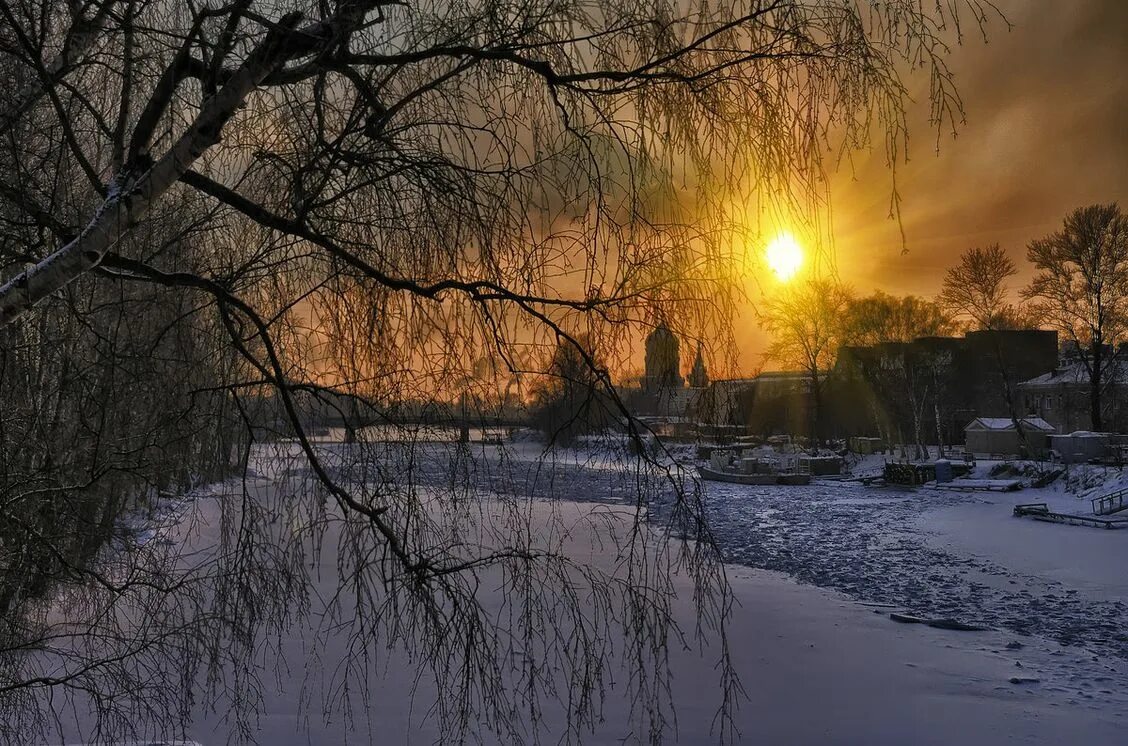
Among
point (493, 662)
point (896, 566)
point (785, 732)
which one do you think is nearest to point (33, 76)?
point (493, 662)

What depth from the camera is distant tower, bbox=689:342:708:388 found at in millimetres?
2060

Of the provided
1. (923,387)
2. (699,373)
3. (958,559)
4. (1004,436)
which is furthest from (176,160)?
(923,387)

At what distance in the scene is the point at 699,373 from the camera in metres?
2.09

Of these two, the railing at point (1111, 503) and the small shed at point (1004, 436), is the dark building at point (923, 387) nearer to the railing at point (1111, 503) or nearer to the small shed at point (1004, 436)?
the small shed at point (1004, 436)

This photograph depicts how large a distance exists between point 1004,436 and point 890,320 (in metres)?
7.76

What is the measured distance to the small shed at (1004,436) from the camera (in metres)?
29.9

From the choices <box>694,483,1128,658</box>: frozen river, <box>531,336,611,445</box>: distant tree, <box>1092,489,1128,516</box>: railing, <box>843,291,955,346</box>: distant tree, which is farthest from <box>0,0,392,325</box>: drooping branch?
<box>843,291,955,346</box>: distant tree

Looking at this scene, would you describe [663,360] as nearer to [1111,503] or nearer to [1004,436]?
[1111,503]

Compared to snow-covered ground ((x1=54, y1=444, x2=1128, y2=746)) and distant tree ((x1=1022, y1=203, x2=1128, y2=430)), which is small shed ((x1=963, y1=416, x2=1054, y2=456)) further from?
snow-covered ground ((x1=54, y1=444, x2=1128, y2=746))

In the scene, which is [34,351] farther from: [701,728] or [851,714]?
[851,714]

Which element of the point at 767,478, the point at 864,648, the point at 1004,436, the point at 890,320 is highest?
the point at 890,320

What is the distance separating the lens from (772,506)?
75.6 ft

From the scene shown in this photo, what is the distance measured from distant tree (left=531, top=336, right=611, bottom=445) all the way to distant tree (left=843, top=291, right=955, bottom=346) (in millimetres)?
35369

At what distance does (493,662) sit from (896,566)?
13999 millimetres
